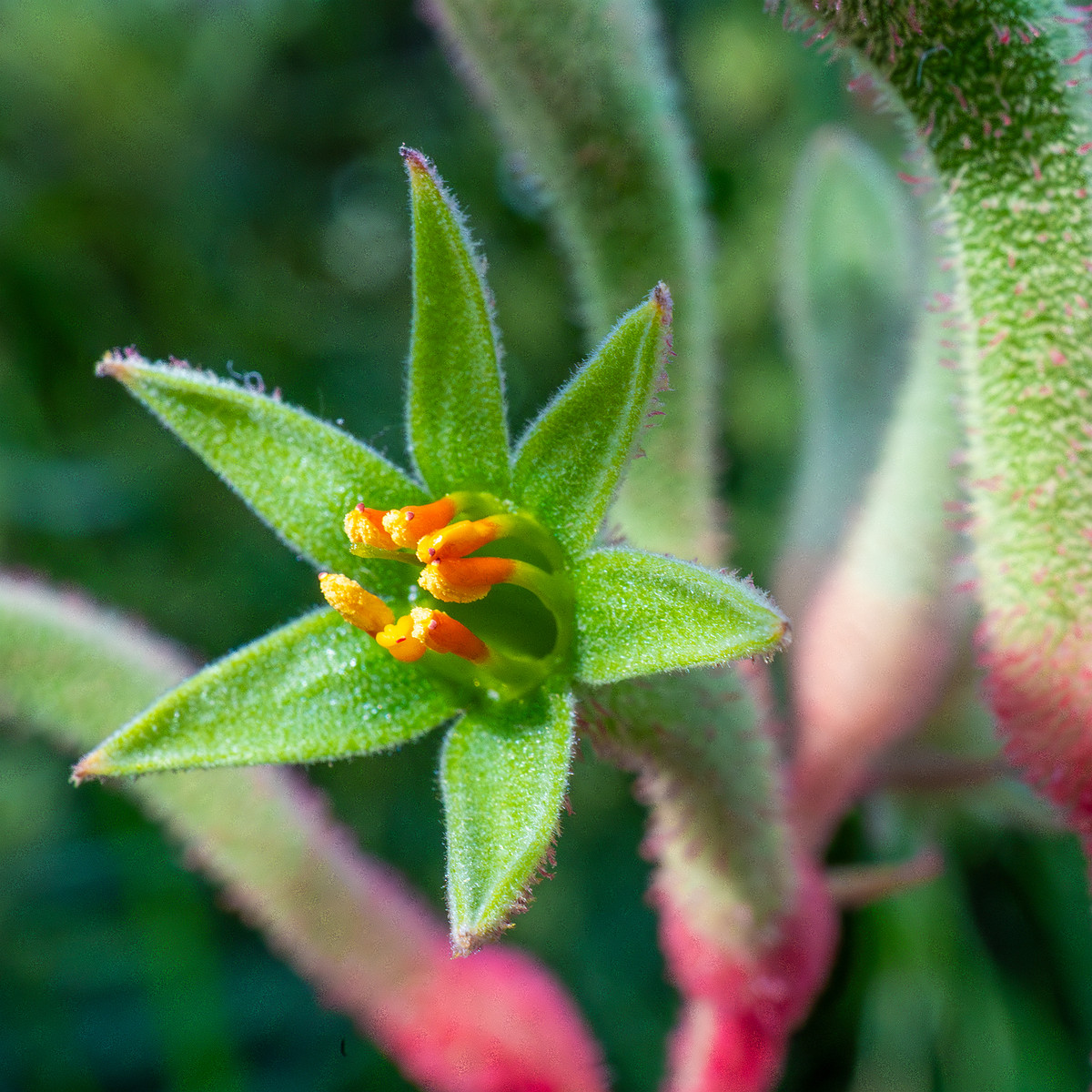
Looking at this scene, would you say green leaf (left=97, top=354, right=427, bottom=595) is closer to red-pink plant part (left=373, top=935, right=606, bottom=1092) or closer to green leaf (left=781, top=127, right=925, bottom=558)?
red-pink plant part (left=373, top=935, right=606, bottom=1092)

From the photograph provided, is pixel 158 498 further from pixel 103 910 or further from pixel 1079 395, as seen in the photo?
pixel 1079 395

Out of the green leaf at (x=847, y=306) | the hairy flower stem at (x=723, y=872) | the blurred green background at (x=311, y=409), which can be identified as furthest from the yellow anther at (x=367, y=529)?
the blurred green background at (x=311, y=409)

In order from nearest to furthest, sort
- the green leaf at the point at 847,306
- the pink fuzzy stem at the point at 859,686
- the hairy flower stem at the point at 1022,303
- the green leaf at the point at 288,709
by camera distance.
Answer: the green leaf at the point at 288,709
the hairy flower stem at the point at 1022,303
the pink fuzzy stem at the point at 859,686
the green leaf at the point at 847,306

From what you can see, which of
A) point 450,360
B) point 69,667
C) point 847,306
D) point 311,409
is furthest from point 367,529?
point 311,409

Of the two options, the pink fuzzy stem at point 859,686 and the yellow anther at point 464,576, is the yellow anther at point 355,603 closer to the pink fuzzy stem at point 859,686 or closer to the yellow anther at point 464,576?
the yellow anther at point 464,576

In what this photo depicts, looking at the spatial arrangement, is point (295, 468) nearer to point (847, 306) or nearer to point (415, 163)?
point (415, 163)

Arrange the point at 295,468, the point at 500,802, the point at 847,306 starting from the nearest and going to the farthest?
the point at 500,802 → the point at 295,468 → the point at 847,306

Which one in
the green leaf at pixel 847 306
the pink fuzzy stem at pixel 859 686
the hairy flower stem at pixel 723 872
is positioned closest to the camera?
the hairy flower stem at pixel 723 872

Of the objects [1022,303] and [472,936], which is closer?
[472,936]
